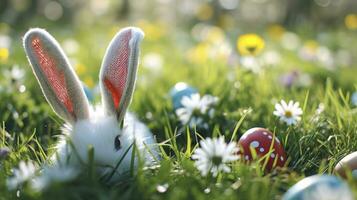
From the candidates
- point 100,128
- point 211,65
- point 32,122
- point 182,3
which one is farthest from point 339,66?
point 182,3

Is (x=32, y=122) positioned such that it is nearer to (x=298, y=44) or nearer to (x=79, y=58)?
(x=79, y=58)

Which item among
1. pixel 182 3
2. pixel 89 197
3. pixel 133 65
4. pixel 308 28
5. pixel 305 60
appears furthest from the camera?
pixel 182 3

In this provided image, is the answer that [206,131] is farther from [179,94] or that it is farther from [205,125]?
[179,94]

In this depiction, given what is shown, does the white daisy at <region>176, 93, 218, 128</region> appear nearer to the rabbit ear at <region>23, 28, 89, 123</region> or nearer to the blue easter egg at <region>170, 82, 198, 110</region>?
the blue easter egg at <region>170, 82, 198, 110</region>

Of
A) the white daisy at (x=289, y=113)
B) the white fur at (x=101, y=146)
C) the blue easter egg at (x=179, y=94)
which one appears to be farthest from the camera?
the blue easter egg at (x=179, y=94)

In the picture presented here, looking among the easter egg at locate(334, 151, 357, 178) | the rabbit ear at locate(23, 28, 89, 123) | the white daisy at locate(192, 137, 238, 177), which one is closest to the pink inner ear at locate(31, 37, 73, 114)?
the rabbit ear at locate(23, 28, 89, 123)

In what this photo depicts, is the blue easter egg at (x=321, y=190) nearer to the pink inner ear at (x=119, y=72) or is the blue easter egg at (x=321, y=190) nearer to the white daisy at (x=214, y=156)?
the white daisy at (x=214, y=156)

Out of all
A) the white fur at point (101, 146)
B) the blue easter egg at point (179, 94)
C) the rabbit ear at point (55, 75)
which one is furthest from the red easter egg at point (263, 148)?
the blue easter egg at point (179, 94)
